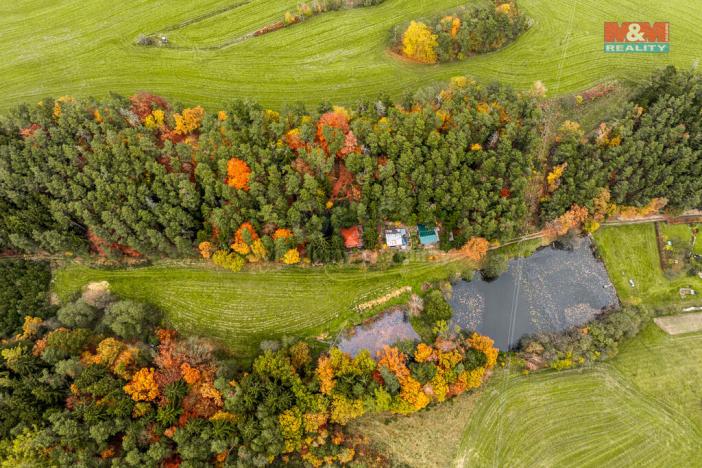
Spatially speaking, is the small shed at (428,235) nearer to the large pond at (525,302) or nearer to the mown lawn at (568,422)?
the large pond at (525,302)

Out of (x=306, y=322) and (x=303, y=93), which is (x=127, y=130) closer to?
(x=303, y=93)

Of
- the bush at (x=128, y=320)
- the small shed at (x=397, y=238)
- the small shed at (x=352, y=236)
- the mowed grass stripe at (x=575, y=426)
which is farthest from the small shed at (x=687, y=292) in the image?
the bush at (x=128, y=320)

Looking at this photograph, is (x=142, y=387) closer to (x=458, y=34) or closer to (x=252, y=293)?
(x=252, y=293)

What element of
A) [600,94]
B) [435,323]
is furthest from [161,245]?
[600,94]

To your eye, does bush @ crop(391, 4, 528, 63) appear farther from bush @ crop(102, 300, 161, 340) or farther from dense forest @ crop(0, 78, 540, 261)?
bush @ crop(102, 300, 161, 340)

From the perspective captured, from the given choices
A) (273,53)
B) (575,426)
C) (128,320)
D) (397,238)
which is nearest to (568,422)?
(575,426)
